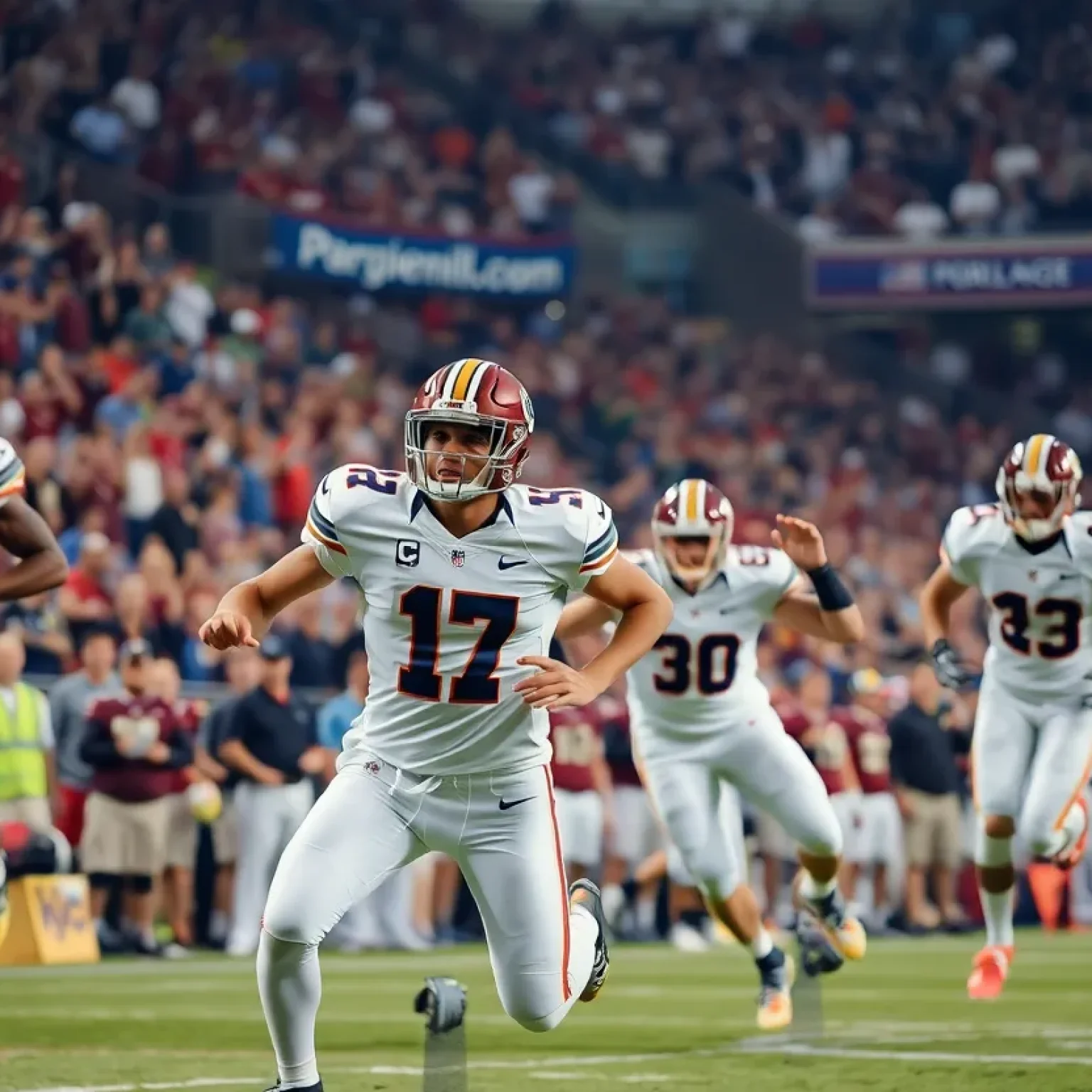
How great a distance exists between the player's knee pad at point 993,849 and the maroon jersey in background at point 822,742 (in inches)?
243

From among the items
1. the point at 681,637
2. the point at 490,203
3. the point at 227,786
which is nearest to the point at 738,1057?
the point at 681,637

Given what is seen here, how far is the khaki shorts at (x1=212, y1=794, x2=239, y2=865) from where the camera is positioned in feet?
46.5

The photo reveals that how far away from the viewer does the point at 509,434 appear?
6168mm

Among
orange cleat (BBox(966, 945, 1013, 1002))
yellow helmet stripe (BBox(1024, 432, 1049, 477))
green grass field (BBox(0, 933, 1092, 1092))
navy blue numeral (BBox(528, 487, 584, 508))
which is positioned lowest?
green grass field (BBox(0, 933, 1092, 1092))

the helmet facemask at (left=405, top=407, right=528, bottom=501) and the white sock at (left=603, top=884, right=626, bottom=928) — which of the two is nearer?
the helmet facemask at (left=405, top=407, right=528, bottom=501)

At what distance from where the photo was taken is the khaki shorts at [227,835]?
1417cm

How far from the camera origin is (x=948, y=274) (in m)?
25.5

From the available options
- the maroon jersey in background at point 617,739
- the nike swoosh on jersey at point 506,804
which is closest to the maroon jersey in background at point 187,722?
the maroon jersey in background at point 617,739

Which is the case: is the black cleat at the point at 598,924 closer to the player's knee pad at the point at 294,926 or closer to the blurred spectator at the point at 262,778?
the player's knee pad at the point at 294,926

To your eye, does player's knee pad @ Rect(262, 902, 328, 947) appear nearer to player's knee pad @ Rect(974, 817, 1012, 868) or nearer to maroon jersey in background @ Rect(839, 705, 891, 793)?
player's knee pad @ Rect(974, 817, 1012, 868)

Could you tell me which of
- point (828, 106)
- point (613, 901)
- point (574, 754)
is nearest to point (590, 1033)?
point (574, 754)

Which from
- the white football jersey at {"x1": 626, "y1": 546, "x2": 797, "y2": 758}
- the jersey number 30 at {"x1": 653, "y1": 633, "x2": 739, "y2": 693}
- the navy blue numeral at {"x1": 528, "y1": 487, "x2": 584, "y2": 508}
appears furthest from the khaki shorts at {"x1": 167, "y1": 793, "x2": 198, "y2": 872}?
the navy blue numeral at {"x1": 528, "y1": 487, "x2": 584, "y2": 508}

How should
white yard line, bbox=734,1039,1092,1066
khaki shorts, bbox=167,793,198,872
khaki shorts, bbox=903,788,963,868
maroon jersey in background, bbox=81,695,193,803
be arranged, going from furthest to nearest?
1. khaki shorts, bbox=903,788,963,868
2. khaki shorts, bbox=167,793,198,872
3. maroon jersey in background, bbox=81,695,193,803
4. white yard line, bbox=734,1039,1092,1066

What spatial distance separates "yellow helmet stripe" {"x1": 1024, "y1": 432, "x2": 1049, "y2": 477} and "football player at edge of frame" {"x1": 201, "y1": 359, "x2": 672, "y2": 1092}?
3434mm
